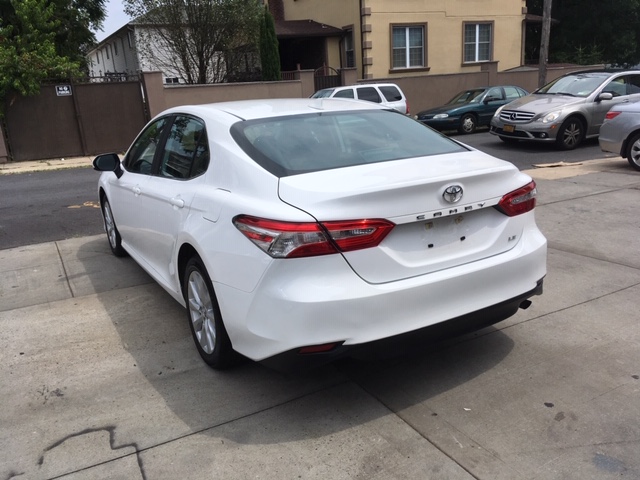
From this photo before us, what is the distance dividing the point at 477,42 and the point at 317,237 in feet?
85.2

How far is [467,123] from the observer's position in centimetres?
1750

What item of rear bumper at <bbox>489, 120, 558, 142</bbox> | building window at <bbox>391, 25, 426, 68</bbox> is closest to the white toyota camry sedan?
rear bumper at <bbox>489, 120, 558, 142</bbox>

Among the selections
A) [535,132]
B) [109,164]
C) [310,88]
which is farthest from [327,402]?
[310,88]

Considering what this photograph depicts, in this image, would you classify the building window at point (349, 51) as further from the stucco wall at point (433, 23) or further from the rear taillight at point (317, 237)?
the rear taillight at point (317, 237)

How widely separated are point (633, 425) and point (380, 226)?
164 centimetres

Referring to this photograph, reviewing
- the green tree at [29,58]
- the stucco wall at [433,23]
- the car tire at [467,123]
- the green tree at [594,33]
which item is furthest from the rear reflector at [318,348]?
the green tree at [594,33]

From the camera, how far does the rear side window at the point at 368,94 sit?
56.5ft

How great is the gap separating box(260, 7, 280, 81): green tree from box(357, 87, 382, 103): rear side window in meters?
5.72

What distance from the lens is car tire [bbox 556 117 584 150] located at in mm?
12495

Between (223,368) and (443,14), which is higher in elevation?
(443,14)

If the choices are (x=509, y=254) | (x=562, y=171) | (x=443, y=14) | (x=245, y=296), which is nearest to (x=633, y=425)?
(x=509, y=254)

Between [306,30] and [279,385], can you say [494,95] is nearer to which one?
[306,30]

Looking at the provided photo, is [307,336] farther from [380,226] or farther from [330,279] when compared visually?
[380,226]

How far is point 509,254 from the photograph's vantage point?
11.0 ft
